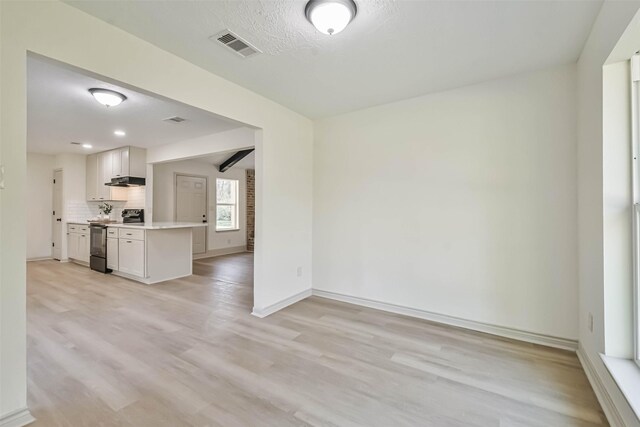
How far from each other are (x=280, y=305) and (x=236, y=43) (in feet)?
9.32

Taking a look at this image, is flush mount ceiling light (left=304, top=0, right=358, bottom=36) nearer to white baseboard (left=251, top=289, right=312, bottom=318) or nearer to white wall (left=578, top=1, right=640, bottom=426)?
white wall (left=578, top=1, right=640, bottom=426)

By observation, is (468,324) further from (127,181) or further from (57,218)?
(57,218)

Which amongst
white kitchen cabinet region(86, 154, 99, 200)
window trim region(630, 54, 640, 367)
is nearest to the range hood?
white kitchen cabinet region(86, 154, 99, 200)

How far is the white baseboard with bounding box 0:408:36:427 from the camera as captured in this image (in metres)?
1.52

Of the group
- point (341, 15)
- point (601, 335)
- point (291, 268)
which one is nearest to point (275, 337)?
point (291, 268)

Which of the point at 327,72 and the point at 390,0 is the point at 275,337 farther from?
the point at 390,0

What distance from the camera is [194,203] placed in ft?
23.8

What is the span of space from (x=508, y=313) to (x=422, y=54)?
2.54 meters

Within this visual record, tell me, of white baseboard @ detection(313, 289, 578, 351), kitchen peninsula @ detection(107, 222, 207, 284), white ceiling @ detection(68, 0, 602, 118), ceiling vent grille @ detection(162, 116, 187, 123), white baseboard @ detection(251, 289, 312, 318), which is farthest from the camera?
kitchen peninsula @ detection(107, 222, 207, 284)

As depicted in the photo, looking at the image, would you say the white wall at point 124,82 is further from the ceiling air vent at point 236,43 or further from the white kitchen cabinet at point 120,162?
the white kitchen cabinet at point 120,162

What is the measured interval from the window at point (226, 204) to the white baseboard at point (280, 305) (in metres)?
4.70

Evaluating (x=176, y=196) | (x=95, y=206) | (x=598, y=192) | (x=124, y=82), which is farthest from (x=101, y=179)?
(x=598, y=192)

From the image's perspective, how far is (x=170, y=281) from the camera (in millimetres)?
4797

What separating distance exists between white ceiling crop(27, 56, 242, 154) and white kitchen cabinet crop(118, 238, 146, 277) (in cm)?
189
